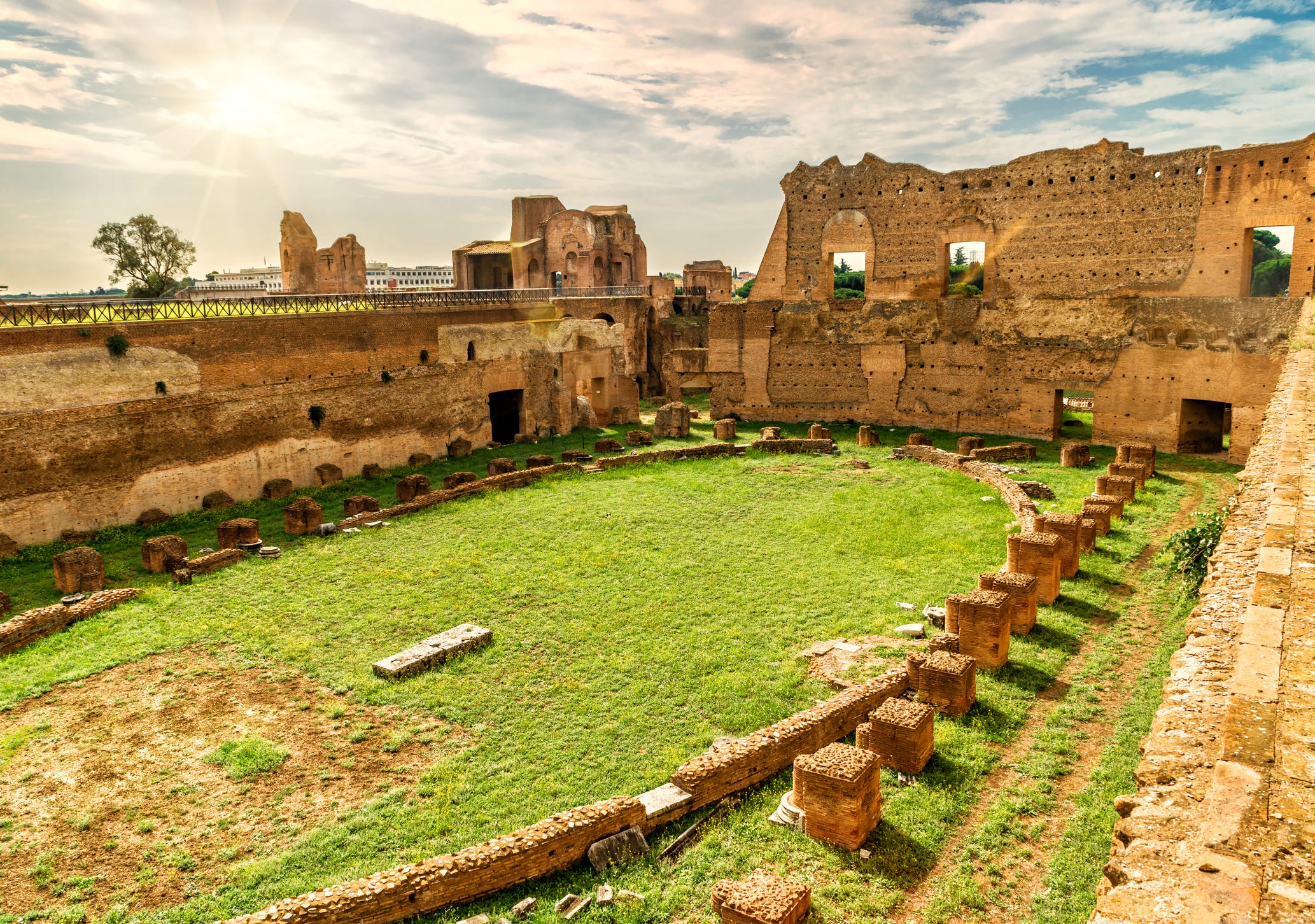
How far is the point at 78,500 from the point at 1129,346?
2081 centimetres

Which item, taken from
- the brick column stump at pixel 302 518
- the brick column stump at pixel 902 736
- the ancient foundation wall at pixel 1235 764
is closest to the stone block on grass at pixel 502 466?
the brick column stump at pixel 302 518

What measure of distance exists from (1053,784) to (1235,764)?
3.35 metres

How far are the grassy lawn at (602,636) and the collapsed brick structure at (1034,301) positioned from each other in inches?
147

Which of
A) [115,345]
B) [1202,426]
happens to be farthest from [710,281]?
[115,345]

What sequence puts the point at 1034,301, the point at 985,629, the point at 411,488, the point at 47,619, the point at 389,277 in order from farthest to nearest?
the point at 389,277
the point at 1034,301
the point at 411,488
the point at 47,619
the point at 985,629

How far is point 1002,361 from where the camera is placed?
21094 millimetres

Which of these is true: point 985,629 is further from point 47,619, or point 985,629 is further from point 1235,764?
point 47,619

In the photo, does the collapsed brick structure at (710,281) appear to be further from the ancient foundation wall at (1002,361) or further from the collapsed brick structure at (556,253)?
the ancient foundation wall at (1002,361)

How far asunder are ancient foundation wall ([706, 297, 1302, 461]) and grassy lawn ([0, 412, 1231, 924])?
3524 millimetres

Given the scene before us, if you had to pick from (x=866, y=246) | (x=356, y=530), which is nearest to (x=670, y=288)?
(x=866, y=246)

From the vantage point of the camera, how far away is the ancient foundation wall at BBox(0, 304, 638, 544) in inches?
509

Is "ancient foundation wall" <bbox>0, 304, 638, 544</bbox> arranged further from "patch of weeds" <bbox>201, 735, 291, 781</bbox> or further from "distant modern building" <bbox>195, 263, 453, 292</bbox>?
"distant modern building" <bbox>195, 263, 453, 292</bbox>

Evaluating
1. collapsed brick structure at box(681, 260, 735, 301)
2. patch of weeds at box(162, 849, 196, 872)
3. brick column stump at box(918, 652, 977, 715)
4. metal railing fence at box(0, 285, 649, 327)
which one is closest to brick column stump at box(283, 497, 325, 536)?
metal railing fence at box(0, 285, 649, 327)

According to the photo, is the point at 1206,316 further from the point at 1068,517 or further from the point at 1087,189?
the point at 1068,517
